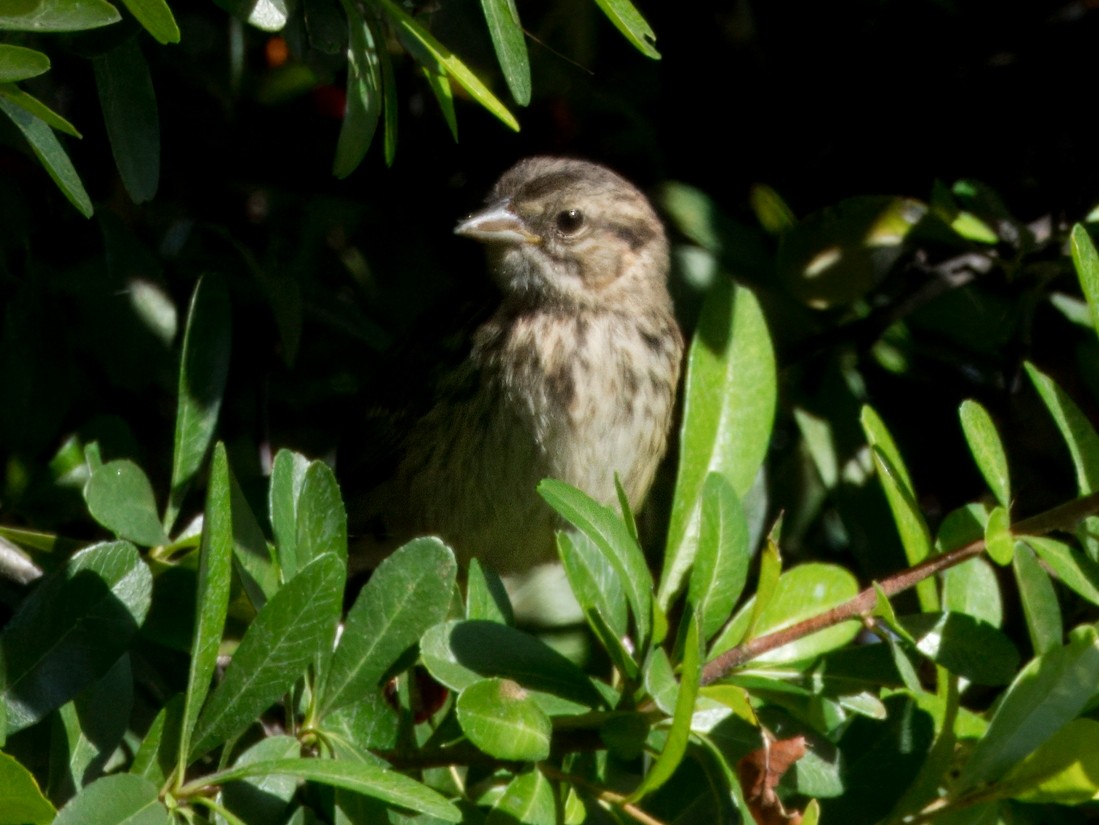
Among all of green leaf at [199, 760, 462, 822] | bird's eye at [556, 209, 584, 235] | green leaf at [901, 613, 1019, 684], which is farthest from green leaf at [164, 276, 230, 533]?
bird's eye at [556, 209, 584, 235]

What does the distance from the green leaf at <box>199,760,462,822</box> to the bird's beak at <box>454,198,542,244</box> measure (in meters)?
1.82

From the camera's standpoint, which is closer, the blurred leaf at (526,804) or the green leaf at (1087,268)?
the blurred leaf at (526,804)

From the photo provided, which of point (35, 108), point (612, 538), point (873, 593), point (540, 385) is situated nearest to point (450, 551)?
point (612, 538)

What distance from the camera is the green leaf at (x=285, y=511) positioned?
5.04 ft

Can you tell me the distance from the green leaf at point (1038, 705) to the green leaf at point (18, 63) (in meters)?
1.11

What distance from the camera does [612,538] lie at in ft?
5.25

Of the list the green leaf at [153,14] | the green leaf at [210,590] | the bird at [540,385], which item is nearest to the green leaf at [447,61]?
the green leaf at [153,14]

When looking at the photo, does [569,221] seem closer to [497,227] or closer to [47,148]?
[497,227]

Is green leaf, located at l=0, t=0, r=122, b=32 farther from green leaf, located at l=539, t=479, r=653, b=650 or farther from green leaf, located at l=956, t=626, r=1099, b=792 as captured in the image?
green leaf, located at l=956, t=626, r=1099, b=792

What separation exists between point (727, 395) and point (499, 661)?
653mm

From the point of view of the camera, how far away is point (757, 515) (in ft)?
8.29

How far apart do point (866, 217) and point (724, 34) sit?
2.82ft

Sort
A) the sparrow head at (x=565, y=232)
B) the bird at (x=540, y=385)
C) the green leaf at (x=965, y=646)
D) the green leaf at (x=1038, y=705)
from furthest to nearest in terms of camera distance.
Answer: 1. the sparrow head at (x=565, y=232)
2. the bird at (x=540, y=385)
3. the green leaf at (x=965, y=646)
4. the green leaf at (x=1038, y=705)

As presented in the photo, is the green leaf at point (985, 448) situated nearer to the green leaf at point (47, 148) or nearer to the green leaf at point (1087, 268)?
the green leaf at point (1087, 268)
